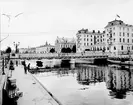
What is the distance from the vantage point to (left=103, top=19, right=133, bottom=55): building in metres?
74.8

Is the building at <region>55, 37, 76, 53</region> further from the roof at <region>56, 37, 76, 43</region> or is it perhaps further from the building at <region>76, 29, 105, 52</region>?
the building at <region>76, 29, 105, 52</region>

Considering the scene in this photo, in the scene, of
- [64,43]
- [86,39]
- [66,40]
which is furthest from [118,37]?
[66,40]

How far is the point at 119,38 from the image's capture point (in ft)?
249

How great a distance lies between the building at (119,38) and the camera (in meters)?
74.8

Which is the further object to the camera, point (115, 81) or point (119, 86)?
point (115, 81)

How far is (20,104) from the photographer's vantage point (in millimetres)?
11688

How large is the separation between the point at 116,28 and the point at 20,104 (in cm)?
6983

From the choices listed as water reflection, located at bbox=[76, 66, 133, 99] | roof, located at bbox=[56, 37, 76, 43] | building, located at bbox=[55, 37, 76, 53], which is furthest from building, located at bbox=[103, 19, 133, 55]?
roof, located at bbox=[56, 37, 76, 43]

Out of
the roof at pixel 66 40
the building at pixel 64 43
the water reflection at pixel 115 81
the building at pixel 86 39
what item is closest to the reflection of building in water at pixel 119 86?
the water reflection at pixel 115 81

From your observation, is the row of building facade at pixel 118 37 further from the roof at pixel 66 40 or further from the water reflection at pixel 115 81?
the roof at pixel 66 40

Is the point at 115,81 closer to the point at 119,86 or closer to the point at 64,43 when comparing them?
the point at 119,86

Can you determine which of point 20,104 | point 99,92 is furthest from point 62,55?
point 20,104

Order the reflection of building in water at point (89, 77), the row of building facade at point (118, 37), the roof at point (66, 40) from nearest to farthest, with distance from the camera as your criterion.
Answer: the reflection of building in water at point (89, 77) < the row of building facade at point (118, 37) < the roof at point (66, 40)

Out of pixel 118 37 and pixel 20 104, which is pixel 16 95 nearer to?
pixel 20 104
